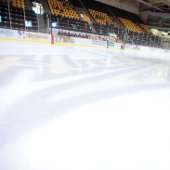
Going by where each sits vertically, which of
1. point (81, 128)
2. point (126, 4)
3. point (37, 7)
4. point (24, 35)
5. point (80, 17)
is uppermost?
point (126, 4)

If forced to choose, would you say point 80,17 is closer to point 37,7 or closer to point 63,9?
point 63,9

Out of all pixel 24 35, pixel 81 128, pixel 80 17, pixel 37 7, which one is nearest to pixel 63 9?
pixel 80 17

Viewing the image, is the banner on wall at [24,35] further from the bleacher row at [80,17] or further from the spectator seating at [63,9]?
the spectator seating at [63,9]

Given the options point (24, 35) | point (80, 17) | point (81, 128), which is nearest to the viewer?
point (81, 128)

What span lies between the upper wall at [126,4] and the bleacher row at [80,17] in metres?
0.82

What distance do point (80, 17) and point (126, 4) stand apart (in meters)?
10.6

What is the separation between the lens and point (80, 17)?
15.1 m

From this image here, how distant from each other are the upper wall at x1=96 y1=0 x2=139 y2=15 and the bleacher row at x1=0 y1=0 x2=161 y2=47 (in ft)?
2.70

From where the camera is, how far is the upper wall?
69.4 feet

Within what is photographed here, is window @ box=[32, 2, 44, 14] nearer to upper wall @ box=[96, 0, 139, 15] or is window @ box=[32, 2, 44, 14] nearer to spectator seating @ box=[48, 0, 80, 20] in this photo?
spectator seating @ box=[48, 0, 80, 20]

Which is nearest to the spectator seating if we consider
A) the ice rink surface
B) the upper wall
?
the upper wall

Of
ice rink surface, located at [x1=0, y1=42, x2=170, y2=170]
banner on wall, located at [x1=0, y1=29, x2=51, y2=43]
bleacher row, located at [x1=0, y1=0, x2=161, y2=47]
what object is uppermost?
bleacher row, located at [x1=0, y1=0, x2=161, y2=47]

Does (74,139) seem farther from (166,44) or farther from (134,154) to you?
(166,44)

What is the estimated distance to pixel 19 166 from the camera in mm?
861
